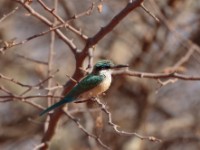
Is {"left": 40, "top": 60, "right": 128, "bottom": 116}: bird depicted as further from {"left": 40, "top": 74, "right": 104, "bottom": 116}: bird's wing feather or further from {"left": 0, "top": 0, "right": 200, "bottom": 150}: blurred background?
{"left": 0, "top": 0, "right": 200, "bottom": 150}: blurred background

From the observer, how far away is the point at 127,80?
6969mm

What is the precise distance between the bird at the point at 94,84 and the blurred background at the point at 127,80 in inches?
86.1

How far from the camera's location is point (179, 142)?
24.2 ft

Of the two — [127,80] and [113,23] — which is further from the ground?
[127,80]

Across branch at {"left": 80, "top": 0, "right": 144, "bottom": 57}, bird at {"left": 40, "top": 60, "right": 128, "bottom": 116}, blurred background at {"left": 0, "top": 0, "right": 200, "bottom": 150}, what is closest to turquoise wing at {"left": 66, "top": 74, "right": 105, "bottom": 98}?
bird at {"left": 40, "top": 60, "right": 128, "bottom": 116}

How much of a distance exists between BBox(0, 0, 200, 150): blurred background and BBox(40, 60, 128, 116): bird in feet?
7.18

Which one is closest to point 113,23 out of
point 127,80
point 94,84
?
point 94,84

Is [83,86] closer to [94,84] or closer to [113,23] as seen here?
[94,84]

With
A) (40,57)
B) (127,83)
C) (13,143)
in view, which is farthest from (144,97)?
(40,57)

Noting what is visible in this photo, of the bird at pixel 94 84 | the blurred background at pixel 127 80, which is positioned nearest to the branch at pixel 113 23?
the bird at pixel 94 84

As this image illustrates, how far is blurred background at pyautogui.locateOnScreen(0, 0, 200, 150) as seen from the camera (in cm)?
675

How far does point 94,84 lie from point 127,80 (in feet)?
10.8

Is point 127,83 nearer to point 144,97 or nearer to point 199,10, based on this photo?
point 144,97

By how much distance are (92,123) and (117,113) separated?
1701 mm
